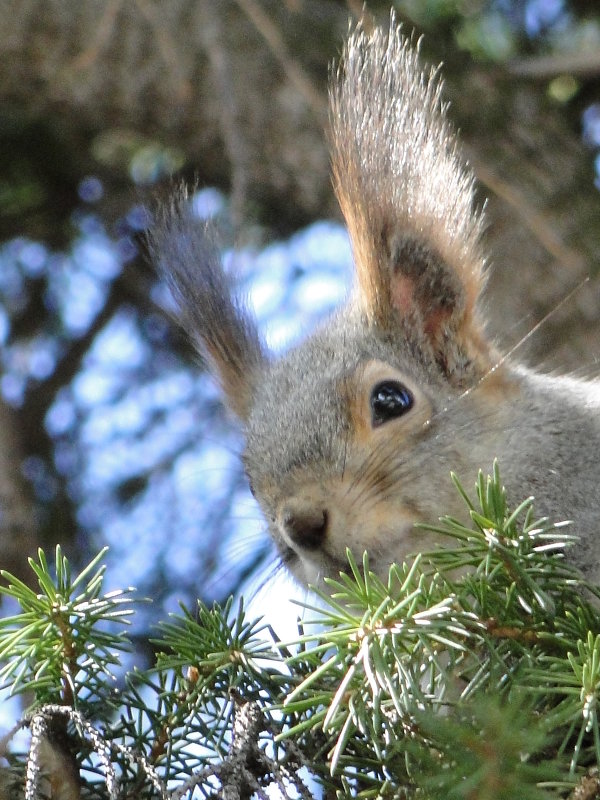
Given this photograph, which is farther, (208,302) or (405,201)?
(208,302)

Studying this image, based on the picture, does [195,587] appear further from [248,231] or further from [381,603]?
[381,603]

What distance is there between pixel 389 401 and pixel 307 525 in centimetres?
24

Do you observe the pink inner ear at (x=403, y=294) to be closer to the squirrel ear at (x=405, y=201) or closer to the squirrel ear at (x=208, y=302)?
the squirrel ear at (x=405, y=201)

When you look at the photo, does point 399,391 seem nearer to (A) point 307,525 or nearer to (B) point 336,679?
(A) point 307,525

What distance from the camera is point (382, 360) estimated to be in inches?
60.7

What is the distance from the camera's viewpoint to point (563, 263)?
2326 mm

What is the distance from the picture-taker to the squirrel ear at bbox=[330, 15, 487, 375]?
147cm

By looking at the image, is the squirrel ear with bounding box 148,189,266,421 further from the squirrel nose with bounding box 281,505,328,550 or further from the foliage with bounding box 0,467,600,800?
the foliage with bounding box 0,467,600,800

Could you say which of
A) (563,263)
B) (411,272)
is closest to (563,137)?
(563,263)

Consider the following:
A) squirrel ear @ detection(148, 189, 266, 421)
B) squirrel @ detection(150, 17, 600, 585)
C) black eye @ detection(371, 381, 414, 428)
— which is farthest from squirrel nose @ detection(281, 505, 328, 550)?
squirrel ear @ detection(148, 189, 266, 421)

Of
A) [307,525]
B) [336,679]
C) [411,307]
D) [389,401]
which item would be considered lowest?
→ [336,679]

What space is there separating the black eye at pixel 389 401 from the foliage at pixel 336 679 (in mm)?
355

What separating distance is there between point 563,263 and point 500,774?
1.71 meters

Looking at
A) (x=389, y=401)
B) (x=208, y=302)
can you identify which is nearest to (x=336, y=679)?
(x=389, y=401)
